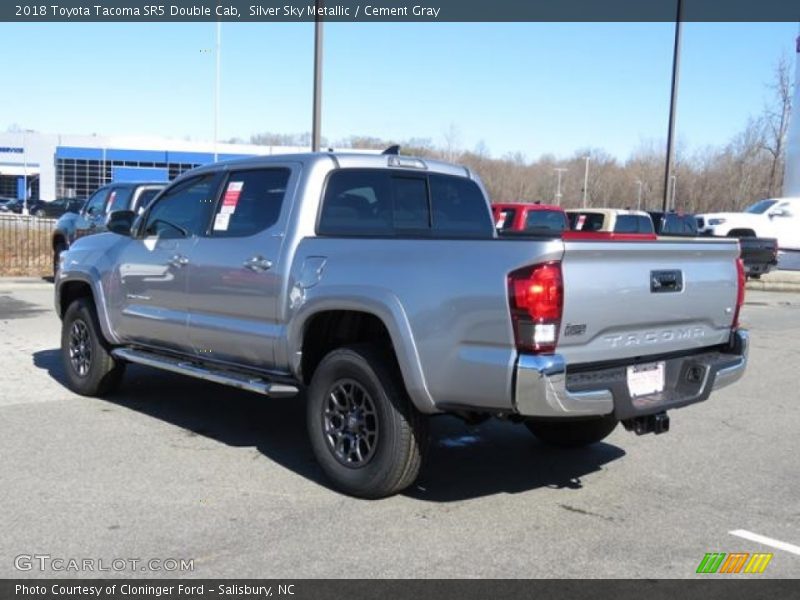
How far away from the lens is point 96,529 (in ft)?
14.1

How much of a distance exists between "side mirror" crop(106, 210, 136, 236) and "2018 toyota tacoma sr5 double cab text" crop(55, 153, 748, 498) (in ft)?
0.28

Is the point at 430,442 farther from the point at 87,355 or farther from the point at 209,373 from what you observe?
the point at 87,355

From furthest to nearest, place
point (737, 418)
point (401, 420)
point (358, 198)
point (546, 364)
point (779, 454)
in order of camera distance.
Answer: point (737, 418) → point (779, 454) → point (358, 198) → point (401, 420) → point (546, 364)

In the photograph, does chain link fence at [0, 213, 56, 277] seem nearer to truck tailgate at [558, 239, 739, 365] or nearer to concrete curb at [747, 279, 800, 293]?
truck tailgate at [558, 239, 739, 365]

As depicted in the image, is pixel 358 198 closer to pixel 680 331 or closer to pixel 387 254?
pixel 387 254

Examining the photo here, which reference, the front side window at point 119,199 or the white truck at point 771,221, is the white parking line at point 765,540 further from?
the white truck at point 771,221

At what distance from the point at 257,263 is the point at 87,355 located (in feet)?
9.19

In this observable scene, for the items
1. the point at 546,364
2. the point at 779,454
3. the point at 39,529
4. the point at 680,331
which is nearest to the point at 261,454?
the point at 39,529

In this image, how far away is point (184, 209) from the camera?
646 cm

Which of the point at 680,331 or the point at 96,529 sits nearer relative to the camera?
the point at 96,529

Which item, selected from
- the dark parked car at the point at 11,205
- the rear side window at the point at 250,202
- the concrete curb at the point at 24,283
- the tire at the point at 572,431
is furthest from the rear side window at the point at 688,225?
the dark parked car at the point at 11,205

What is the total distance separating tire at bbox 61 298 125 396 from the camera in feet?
23.6

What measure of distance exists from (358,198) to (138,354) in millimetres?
2387

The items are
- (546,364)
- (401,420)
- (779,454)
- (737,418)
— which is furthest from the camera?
(737,418)
